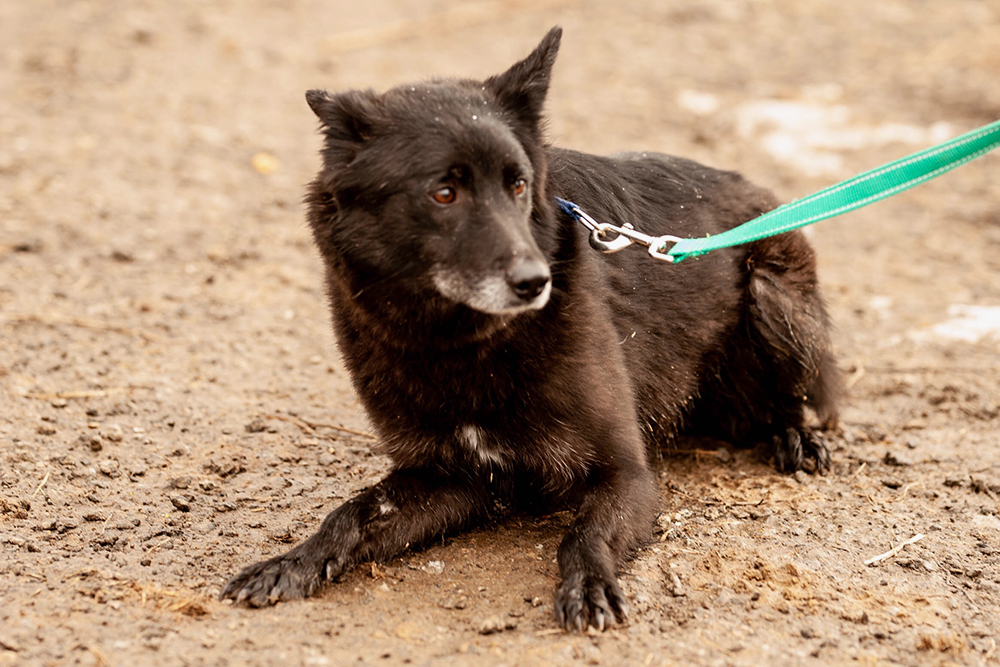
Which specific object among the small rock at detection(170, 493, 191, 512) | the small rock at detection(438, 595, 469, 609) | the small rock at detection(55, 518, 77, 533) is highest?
the small rock at detection(55, 518, 77, 533)

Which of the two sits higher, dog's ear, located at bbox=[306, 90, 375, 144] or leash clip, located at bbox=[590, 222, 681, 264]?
dog's ear, located at bbox=[306, 90, 375, 144]

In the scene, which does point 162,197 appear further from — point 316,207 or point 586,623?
point 586,623

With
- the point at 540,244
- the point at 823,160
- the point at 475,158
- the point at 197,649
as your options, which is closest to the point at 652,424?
the point at 540,244

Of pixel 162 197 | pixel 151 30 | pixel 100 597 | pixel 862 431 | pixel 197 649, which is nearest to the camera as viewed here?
pixel 197 649

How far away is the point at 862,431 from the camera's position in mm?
4949

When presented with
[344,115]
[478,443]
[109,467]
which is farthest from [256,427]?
[344,115]

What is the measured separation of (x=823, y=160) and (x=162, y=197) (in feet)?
17.2

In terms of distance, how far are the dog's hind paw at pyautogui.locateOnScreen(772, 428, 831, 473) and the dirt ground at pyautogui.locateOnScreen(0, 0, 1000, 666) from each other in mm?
85

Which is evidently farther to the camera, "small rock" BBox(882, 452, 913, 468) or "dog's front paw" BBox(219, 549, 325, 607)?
"small rock" BBox(882, 452, 913, 468)

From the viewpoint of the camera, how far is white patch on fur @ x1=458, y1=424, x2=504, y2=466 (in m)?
3.66

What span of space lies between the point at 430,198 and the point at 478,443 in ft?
3.16

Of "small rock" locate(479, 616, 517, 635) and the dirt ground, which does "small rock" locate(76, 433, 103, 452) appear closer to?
the dirt ground

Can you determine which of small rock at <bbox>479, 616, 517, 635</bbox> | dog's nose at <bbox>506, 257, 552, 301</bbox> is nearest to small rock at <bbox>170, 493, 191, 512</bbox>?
small rock at <bbox>479, 616, 517, 635</bbox>

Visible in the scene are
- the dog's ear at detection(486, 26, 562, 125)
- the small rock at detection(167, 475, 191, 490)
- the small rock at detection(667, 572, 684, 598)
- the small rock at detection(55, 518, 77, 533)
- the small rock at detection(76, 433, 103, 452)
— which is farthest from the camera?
the small rock at detection(76, 433, 103, 452)
